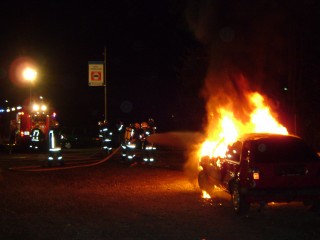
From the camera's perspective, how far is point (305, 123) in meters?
22.0

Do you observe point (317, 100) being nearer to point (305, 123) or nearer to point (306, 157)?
point (305, 123)

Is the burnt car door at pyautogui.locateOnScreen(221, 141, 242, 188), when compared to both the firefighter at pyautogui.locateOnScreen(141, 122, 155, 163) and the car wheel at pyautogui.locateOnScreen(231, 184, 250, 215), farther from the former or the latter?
the firefighter at pyautogui.locateOnScreen(141, 122, 155, 163)

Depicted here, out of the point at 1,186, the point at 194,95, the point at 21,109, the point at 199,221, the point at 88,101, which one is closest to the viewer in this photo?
the point at 199,221

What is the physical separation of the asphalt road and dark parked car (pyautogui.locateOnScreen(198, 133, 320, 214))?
35 cm

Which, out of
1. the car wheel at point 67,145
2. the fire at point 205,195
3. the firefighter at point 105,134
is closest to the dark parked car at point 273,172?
the fire at point 205,195

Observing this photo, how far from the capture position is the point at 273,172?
28.4 ft

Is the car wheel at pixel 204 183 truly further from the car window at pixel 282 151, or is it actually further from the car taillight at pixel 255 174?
the car taillight at pixel 255 174

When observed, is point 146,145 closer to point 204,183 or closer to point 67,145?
point 204,183

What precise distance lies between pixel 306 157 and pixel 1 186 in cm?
763

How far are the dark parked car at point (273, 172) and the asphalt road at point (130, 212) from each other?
0.35m

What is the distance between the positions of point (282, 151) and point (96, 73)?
14732 mm

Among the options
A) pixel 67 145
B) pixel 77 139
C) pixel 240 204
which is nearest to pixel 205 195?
pixel 240 204

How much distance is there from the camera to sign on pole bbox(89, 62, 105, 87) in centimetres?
2247

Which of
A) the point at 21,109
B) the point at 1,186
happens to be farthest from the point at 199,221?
the point at 21,109
